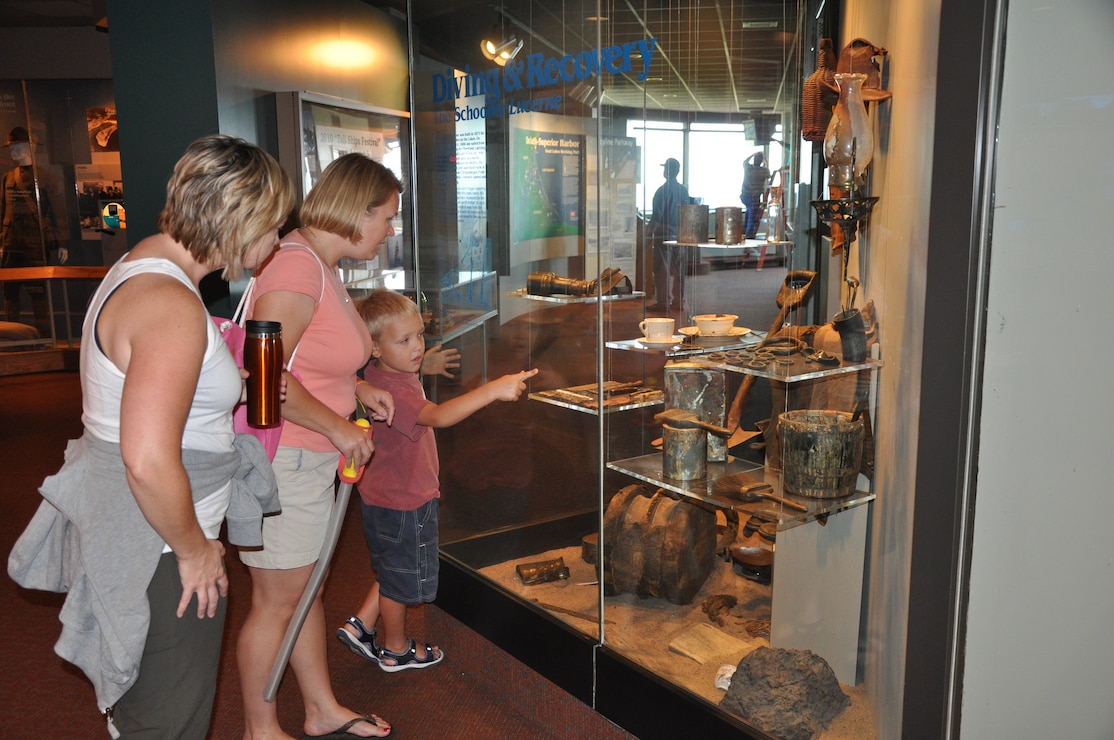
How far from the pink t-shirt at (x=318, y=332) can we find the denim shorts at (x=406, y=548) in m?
0.59

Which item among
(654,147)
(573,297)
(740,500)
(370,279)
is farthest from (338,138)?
(740,500)

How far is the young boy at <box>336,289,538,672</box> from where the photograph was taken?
2.82 metres

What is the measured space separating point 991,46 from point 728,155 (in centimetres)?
95

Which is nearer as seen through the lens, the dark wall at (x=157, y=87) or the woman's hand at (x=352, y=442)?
the woman's hand at (x=352, y=442)

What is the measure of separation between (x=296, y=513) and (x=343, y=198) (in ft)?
2.77

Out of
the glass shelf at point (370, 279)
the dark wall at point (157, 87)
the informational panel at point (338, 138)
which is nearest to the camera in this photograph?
the dark wall at point (157, 87)

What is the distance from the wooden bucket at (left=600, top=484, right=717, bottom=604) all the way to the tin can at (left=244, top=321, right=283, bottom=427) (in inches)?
47.4

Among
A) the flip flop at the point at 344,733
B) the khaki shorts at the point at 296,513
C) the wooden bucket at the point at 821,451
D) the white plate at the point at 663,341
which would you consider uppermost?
the white plate at the point at 663,341

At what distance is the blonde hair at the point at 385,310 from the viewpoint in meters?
2.80

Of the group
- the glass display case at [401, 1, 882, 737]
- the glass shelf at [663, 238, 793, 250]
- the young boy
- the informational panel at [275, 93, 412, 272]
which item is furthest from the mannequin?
the glass shelf at [663, 238, 793, 250]

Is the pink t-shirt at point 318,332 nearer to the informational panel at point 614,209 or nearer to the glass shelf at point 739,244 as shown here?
the informational panel at point 614,209

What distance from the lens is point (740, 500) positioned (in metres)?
2.44

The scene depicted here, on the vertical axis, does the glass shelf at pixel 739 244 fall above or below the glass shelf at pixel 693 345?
above

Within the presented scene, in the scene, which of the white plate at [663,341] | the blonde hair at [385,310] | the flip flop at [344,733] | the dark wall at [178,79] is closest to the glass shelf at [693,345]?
the white plate at [663,341]
